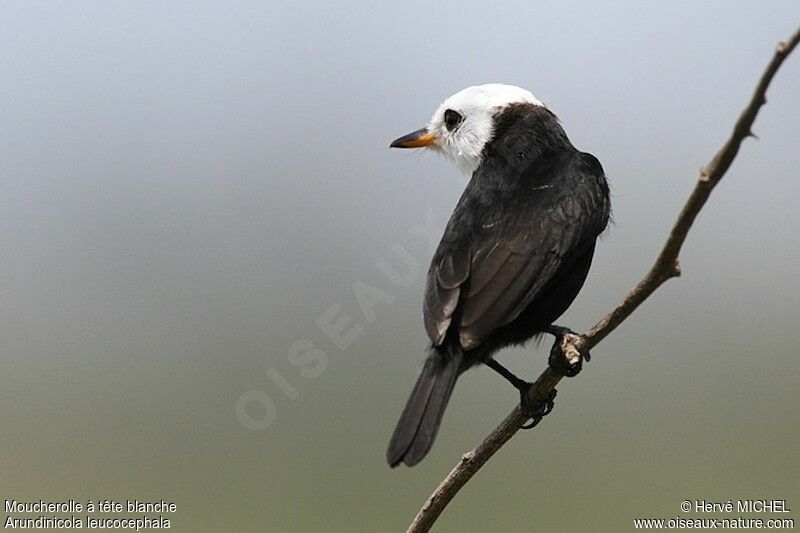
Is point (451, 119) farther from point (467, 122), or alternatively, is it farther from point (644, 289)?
point (644, 289)

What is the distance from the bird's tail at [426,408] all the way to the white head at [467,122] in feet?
6.06

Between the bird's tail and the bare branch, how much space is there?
26 centimetres

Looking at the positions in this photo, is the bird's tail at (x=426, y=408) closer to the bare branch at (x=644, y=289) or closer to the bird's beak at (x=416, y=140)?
the bare branch at (x=644, y=289)

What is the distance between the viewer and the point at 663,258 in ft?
10.2

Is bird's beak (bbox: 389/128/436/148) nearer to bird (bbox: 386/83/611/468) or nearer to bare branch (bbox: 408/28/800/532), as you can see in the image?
bird (bbox: 386/83/611/468)

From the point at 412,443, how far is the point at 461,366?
665 mm

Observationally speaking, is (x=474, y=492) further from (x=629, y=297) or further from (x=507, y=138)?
(x=629, y=297)

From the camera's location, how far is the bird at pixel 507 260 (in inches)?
165

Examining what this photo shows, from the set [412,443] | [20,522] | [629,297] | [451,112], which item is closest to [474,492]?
[451,112]

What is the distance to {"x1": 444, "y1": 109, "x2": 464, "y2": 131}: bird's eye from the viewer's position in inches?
243

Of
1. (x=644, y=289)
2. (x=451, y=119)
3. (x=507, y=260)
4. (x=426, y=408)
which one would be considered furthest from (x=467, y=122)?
(x=644, y=289)

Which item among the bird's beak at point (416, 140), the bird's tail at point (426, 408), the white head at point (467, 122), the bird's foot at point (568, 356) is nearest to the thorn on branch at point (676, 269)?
the bird's foot at point (568, 356)

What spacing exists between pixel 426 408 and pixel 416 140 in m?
2.78

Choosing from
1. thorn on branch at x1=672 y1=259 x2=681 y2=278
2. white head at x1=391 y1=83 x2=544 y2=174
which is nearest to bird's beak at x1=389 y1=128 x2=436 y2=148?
white head at x1=391 y1=83 x2=544 y2=174
